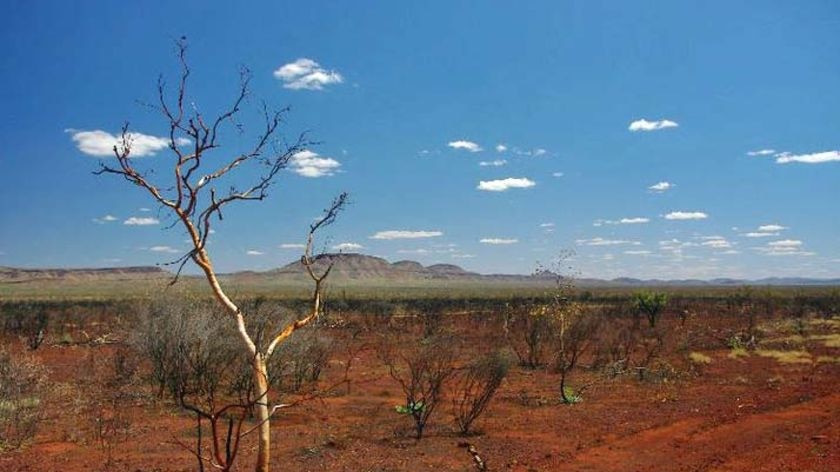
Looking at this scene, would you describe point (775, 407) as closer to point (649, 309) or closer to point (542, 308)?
point (542, 308)

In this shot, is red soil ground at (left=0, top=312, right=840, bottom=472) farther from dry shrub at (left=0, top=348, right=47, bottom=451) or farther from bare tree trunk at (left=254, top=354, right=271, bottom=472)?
bare tree trunk at (left=254, top=354, right=271, bottom=472)

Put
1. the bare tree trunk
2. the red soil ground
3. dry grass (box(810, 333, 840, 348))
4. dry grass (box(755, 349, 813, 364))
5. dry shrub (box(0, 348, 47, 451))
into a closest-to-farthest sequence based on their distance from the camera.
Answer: the bare tree trunk → the red soil ground → dry shrub (box(0, 348, 47, 451)) → dry grass (box(755, 349, 813, 364)) → dry grass (box(810, 333, 840, 348))

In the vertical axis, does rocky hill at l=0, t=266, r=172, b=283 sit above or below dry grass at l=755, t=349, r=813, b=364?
above

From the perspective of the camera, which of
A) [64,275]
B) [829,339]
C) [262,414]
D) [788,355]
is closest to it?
[262,414]

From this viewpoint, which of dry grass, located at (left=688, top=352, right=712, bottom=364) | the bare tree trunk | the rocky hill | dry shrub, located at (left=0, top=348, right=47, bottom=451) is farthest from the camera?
the rocky hill

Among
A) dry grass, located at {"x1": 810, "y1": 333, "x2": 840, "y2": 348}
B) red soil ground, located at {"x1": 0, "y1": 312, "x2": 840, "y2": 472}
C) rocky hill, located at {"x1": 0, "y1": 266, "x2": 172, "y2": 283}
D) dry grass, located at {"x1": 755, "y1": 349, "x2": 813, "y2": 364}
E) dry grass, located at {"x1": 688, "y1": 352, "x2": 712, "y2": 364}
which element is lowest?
red soil ground, located at {"x1": 0, "y1": 312, "x2": 840, "y2": 472}

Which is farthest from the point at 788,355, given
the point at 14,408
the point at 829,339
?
the point at 14,408

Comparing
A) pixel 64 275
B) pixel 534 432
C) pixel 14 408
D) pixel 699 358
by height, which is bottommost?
pixel 534 432

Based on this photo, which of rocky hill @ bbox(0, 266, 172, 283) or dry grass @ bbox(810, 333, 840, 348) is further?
rocky hill @ bbox(0, 266, 172, 283)

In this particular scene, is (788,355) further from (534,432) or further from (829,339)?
(534,432)

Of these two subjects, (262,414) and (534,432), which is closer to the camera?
(262,414)

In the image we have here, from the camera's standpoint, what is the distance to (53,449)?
12578 mm

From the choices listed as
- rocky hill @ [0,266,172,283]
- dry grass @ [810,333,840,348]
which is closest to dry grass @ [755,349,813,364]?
dry grass @ [810,333,840,348]

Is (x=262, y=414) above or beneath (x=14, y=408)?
above
